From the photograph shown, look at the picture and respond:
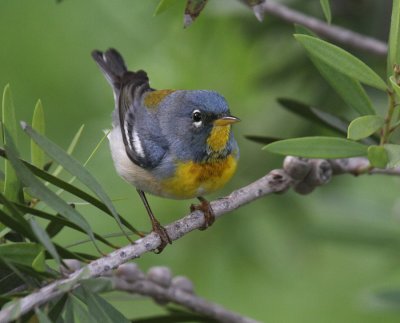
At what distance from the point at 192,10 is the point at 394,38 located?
0.37 metres

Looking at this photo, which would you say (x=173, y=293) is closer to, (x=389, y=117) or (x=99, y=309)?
(x=99, y=309)

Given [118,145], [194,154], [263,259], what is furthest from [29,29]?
[263,259]

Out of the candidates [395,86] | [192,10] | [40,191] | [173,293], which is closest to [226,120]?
[173,293]

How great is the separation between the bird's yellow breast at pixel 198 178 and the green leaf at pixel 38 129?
2.66 ft

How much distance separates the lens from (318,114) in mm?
1884

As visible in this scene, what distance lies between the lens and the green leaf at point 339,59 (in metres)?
1.40

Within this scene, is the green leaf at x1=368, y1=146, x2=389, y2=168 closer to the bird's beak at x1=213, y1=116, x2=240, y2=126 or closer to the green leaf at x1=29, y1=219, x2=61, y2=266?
the green leaf at x1=29, y1=219, x2=61, y2=266

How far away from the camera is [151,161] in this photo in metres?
2.46

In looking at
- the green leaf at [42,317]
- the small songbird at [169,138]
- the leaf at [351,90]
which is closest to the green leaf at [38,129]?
the green leaf at [42,317]

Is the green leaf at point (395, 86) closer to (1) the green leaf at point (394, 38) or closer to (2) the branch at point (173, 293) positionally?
(1) the green leaf at point (394, 38)

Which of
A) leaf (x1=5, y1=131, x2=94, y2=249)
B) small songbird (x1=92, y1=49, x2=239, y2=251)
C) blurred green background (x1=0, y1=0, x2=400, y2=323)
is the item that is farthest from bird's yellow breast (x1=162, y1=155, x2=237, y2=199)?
leaf (x1=5, y1=131, x2=94, y2=249)

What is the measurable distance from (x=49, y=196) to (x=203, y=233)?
1.41 m

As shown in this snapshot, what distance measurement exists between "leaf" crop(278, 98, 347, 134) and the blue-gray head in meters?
0.51

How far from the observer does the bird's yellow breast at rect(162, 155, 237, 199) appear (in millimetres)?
2375
